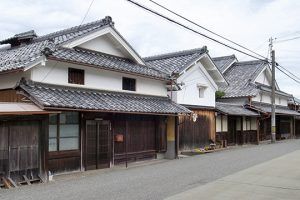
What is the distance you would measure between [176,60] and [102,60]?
9.14m

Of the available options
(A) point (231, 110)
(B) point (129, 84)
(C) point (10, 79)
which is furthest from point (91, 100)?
(A) point (231, 110)

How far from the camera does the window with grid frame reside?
45.8 feet

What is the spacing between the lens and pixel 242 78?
38.1m

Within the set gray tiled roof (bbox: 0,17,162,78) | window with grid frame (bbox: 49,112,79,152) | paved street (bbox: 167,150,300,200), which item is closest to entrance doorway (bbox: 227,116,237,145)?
gray tiled roof (bbox: 0,17,162,78)

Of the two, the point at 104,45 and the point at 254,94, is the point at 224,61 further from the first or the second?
the point at 104,45

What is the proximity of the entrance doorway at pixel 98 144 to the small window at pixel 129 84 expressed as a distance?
3108 millimetres

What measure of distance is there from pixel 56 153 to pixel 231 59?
32.0m

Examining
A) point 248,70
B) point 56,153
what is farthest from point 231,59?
point 56,153

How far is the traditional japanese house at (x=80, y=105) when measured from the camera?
497 inches

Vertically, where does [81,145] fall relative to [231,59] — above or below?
below

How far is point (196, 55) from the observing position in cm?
2534

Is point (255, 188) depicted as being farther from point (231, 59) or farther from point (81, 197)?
point (231, 59)

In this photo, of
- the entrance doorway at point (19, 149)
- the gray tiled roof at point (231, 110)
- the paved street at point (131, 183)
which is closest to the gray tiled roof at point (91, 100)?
the entrance doorway at point (19, 149)

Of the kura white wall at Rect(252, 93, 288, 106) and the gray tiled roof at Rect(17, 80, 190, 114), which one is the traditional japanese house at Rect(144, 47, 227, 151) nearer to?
the gray tiled roof at Rect(17, 80, 190, 114)
